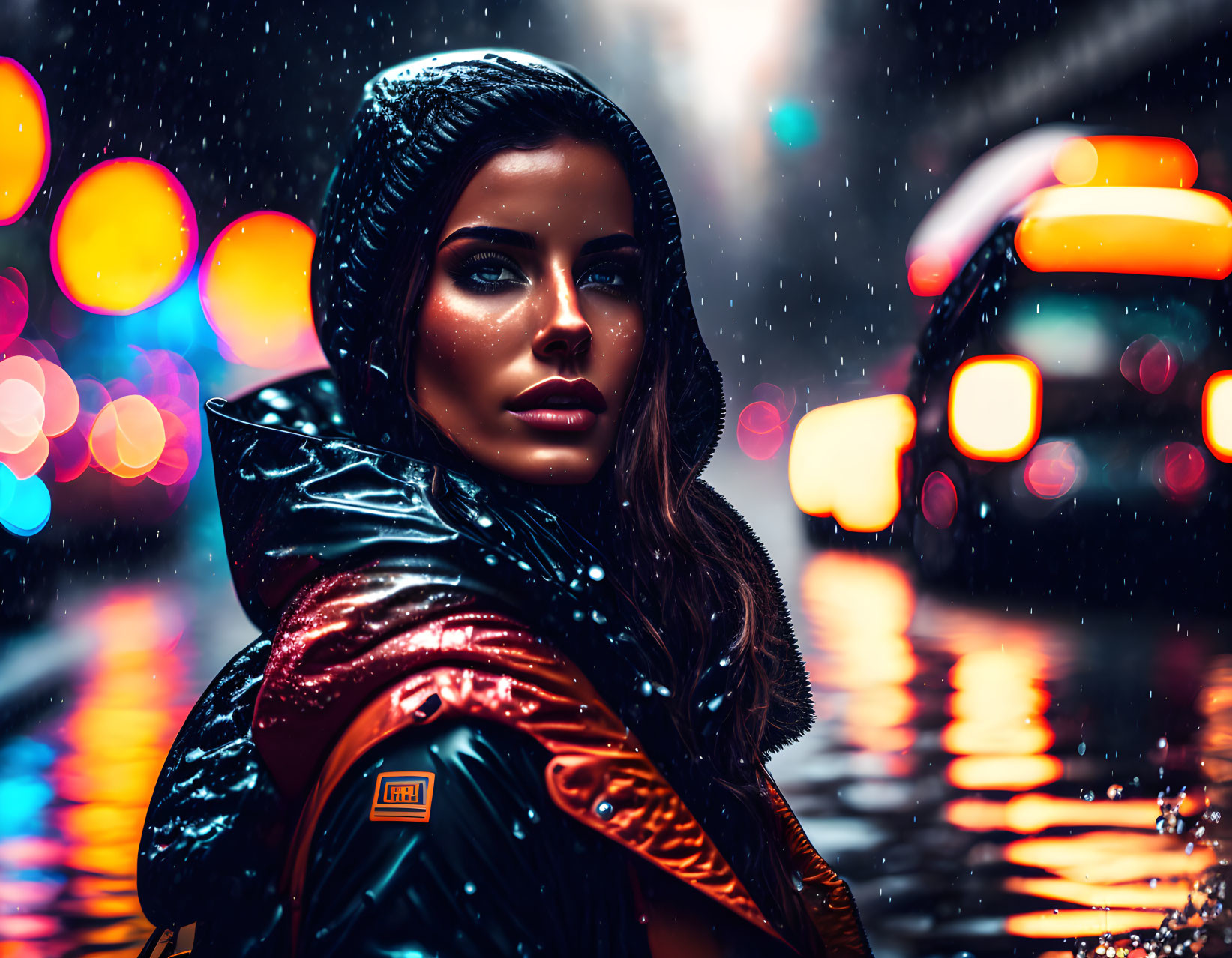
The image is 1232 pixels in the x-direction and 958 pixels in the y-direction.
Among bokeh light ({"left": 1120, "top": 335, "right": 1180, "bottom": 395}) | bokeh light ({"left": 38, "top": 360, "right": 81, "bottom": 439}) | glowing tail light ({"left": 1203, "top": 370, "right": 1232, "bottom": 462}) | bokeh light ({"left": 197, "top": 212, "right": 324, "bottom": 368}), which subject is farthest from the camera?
bokeh light ({"left": 38, "top": 360, "right": 81, "bottom": 439})

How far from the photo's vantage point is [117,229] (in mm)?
19469

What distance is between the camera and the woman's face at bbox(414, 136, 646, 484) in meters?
1.28

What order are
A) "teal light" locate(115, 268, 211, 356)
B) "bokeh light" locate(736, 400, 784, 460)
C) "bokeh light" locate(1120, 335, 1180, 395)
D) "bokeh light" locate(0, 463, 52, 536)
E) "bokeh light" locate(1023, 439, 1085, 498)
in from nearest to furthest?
"bokeh light" locate(1120, 335, 1180, 395) → "bokeh light" locate(1023, 439, 1085, 498) → "bokeh light" locate(0, 463, 52, 536) → "teal light" locate(115, 268, 211, 356) → "bokeh light" locate(736, 400, 784, 460)

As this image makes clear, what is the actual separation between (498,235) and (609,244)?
15 centimetres

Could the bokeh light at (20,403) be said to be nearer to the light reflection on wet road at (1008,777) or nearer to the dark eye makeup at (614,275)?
the light reflection on wet road at (1008,777)

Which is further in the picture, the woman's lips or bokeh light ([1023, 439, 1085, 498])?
bokeh light ([1023, 439, 1085, 498])

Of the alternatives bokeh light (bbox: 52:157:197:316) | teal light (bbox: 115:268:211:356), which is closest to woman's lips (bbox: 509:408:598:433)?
bokeh light (bbox: 52:157:197:316)

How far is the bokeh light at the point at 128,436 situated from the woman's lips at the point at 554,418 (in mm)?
24196

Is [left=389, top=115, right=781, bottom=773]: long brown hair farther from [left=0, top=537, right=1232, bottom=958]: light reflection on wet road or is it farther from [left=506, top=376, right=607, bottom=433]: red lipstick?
[left=0, top=537, right=1232, bottom=958]: light reflection on wet road

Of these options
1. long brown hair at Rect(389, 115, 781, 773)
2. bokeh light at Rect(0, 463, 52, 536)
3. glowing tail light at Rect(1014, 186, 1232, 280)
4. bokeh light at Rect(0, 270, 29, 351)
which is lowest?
bokeh light at Rect(0, 463, 52, 536)

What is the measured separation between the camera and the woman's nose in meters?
1.26

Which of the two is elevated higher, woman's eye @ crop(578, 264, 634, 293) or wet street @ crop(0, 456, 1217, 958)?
woman's eye @ crop(578, 264, 634, 293)

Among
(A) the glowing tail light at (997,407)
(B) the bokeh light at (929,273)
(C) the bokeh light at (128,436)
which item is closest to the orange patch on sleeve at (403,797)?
(A) the glowing tail light at (997,407)

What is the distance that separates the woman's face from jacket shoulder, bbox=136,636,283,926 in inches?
18.1
